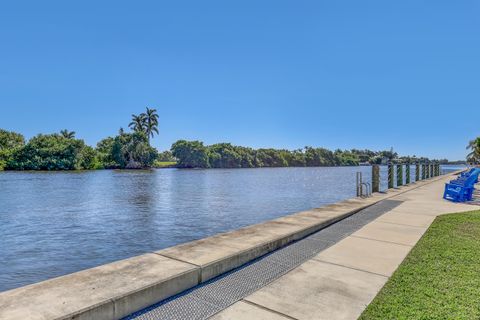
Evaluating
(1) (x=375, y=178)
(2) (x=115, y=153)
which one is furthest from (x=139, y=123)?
(1) (x=375, y=178)

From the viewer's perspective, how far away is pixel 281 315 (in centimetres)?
306

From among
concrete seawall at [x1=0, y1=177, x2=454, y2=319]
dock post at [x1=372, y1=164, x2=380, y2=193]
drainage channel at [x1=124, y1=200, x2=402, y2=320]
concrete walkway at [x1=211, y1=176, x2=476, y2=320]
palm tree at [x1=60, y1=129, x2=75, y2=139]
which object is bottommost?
drainage channel at [x1=124, y1=200, x2=402, y2=320]

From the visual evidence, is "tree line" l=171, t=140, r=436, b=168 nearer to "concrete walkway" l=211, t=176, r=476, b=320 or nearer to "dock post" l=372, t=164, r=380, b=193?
"dock post" l=372, t=164, r=380, b=193

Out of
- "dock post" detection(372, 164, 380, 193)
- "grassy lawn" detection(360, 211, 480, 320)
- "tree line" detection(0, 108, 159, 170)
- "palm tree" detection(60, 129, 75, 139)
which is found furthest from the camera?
"palm tree" detection(60, 129, 75, 139)

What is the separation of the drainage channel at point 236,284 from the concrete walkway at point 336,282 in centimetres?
16

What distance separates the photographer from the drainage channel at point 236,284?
3158 millimetres

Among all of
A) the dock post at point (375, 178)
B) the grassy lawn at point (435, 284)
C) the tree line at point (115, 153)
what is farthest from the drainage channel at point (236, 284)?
the tree line at point (115, 153)

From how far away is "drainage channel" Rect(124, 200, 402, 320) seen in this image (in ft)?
10.4

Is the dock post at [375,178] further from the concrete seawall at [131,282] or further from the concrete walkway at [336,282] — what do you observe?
the concrete seawall at [131,282]

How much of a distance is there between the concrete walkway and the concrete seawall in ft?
2.50

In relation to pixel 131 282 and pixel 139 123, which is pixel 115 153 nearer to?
pixel 139 123

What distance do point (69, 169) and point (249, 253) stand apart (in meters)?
72.7

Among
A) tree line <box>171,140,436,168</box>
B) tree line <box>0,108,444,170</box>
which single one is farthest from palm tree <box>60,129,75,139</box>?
tree line <box>171,140,436,168</box>

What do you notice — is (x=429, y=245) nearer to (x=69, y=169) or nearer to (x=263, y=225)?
(x=263, y=225)
